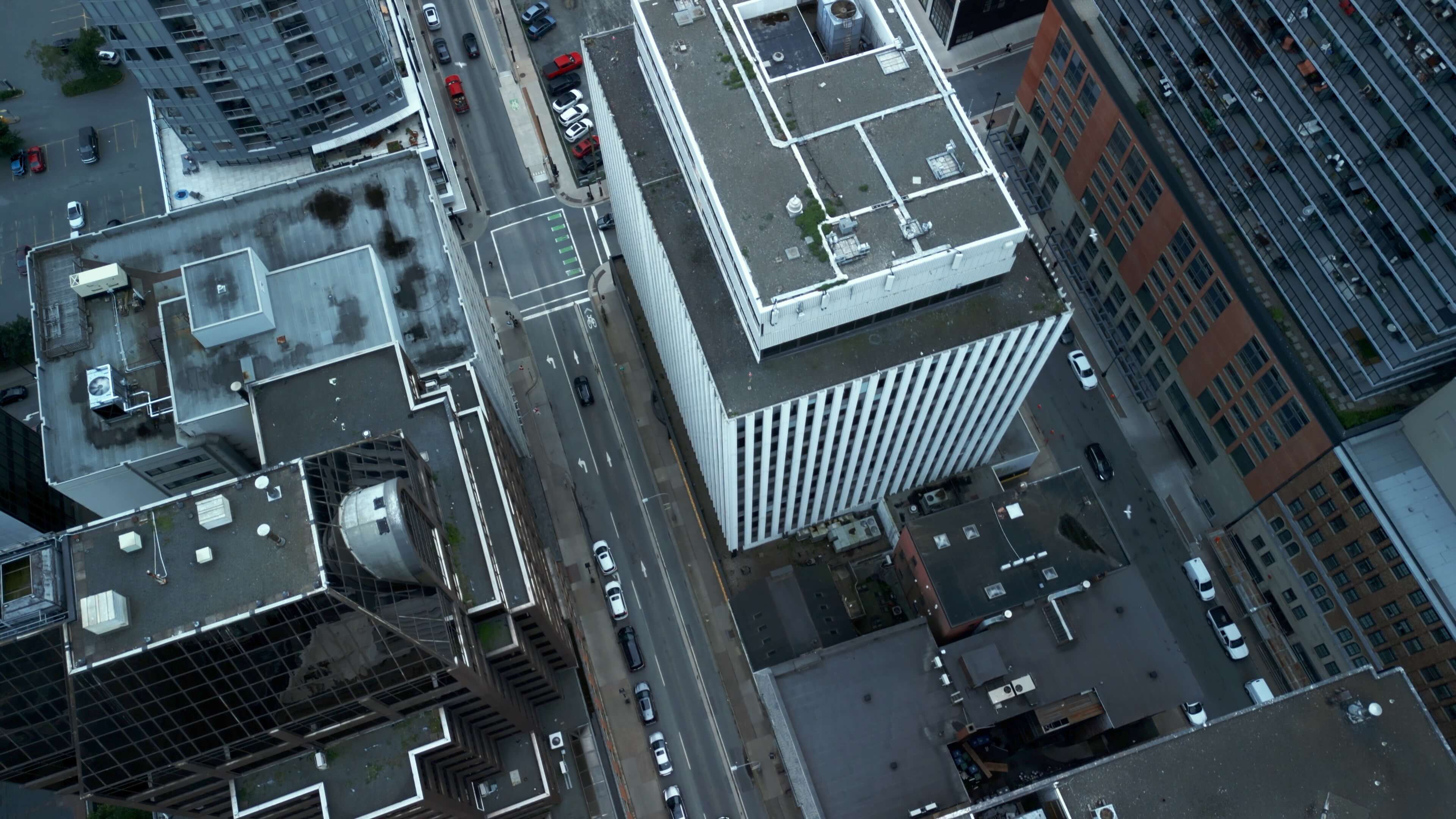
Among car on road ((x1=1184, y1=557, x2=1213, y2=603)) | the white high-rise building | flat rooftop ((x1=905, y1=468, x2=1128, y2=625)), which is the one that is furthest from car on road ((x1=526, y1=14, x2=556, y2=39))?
car on road ((x1=1184, y1=557, x2=1213, y2=603))

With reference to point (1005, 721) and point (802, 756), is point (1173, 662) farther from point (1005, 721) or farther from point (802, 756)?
point (802, 756)

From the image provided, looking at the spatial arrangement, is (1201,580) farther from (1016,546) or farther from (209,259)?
(209,259)

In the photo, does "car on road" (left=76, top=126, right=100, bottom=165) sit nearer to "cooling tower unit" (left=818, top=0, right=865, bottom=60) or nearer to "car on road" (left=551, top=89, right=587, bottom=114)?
"car on road" (left=551, top=89, right=587, bottom=114)

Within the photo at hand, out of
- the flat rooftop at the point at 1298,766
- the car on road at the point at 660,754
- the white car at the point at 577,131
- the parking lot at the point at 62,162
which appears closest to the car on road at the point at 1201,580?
the flat rooftop at the point at 1298,766

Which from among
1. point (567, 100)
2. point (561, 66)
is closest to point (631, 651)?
point (567, 100)

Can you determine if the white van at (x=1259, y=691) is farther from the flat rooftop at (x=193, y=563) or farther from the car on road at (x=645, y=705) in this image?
the flat rooftop at (x=193, y=563)
